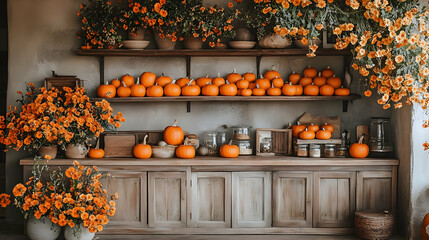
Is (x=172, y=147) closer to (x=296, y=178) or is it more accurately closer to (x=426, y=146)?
(x=296, y=178)

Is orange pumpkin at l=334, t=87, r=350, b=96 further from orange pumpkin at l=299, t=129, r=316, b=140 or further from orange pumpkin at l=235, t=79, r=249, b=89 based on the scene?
orange pumpkin at l=235, t=79, r=249, b=89

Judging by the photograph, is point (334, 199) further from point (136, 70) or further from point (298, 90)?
point (136, 70)

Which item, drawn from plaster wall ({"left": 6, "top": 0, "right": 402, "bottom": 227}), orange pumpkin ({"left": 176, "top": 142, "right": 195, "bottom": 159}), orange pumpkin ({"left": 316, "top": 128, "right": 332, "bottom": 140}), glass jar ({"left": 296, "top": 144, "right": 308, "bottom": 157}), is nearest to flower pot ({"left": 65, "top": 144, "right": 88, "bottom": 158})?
plaster wall ({"left": 6, "top": 0, "right": 402, "bottom": 227})

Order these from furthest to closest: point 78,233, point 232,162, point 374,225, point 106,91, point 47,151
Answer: point 106,91, point 47,151, point 232,162, point 374,225, point 78,233

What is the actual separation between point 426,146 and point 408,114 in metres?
0.53

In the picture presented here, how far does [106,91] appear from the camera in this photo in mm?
4855

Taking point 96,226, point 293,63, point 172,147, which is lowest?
point 96,226

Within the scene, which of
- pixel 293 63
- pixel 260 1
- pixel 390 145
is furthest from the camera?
pixel 293 63

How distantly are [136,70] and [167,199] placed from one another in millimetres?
1561

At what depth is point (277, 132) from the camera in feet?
16.5

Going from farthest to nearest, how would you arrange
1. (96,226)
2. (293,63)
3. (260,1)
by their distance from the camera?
(293,63), (260,1), (96,226)

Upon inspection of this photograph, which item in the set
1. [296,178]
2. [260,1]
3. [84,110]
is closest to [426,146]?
[296,178]

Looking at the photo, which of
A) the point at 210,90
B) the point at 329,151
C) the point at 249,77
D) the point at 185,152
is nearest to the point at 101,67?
the point at 210,90

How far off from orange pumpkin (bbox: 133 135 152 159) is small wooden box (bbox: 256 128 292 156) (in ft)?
3.90
